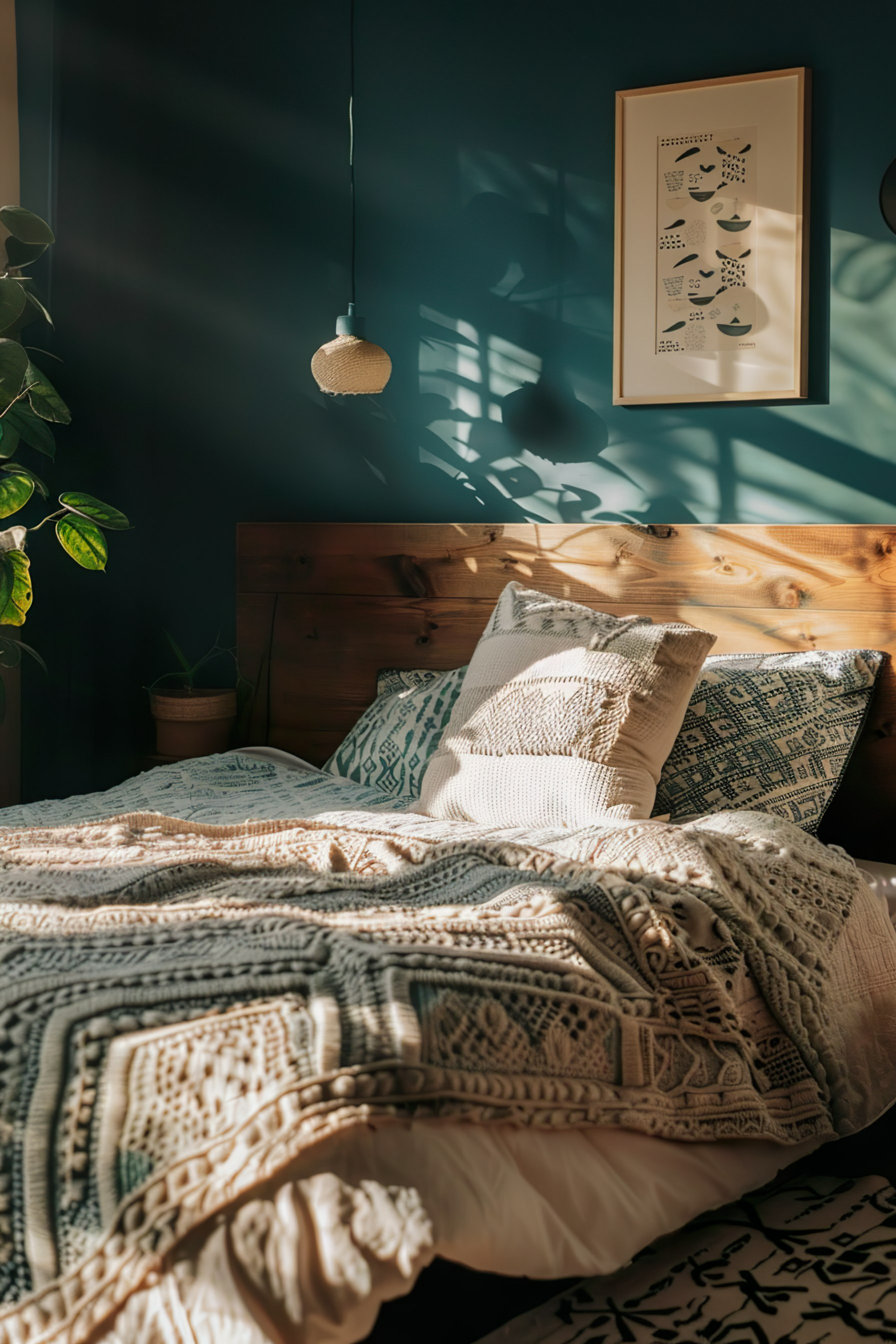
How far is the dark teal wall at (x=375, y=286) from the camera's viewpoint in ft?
8.85

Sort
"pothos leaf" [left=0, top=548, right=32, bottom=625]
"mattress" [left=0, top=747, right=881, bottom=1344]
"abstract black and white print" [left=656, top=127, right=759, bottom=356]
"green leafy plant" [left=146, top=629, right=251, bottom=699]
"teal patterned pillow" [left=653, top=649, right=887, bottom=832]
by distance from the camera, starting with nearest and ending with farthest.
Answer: "mattress" [left=0, top=747, right=881, bottom=1344] → "teal patterned pillow" [left=653, top=649, right=887, bottom=832] → "abstract black and white print" [left=656, top=127, right=759, bottom=356] → "pothos leaf" [left=0, top=548, right=32, bottom=625] → "green leafy plant" [left=146, top=629, right=251, bottom=699]

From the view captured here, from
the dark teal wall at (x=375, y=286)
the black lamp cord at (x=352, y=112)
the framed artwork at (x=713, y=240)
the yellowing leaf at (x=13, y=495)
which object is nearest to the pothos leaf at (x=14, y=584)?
the yellowing leaf at (x=13, y=495)

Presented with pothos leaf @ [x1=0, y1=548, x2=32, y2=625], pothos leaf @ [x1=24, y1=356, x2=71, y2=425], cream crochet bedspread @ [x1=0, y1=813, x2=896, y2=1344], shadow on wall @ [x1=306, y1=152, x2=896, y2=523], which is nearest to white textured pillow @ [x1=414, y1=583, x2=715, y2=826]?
cream crochet bedspread @ [x1=0, y1=813, x2=896, y2=1344]

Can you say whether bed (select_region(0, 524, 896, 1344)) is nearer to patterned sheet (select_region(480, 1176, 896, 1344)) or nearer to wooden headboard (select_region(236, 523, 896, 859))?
patterned sheet (select_region(480, 1176, 896, 1344))

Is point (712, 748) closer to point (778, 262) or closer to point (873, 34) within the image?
point (778, 262)

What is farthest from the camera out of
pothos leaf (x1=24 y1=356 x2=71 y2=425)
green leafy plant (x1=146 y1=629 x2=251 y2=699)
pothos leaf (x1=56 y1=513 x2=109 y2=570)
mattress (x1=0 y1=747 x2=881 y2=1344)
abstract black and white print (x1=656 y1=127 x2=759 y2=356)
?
green leafy plant (x1=146 y1=629 x2=251 y2=699)

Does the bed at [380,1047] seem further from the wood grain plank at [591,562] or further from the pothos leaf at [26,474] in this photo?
the pothos leaf at [26,474]

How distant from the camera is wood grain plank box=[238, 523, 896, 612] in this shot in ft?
8.61

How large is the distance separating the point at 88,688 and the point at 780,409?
217 cm

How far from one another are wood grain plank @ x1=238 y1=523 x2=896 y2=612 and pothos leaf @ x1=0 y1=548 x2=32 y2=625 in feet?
→ 2.06

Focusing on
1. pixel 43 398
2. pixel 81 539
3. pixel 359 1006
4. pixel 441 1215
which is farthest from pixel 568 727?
pixel 43 398

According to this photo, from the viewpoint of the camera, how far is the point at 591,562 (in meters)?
2.88

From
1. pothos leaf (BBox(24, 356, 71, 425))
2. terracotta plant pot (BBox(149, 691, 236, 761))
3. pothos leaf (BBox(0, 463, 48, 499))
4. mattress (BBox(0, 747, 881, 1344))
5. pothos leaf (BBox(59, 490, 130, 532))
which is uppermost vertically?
pothos leaf (BBox(24, 356, 71, 425))

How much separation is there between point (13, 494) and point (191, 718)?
0.73 meters
